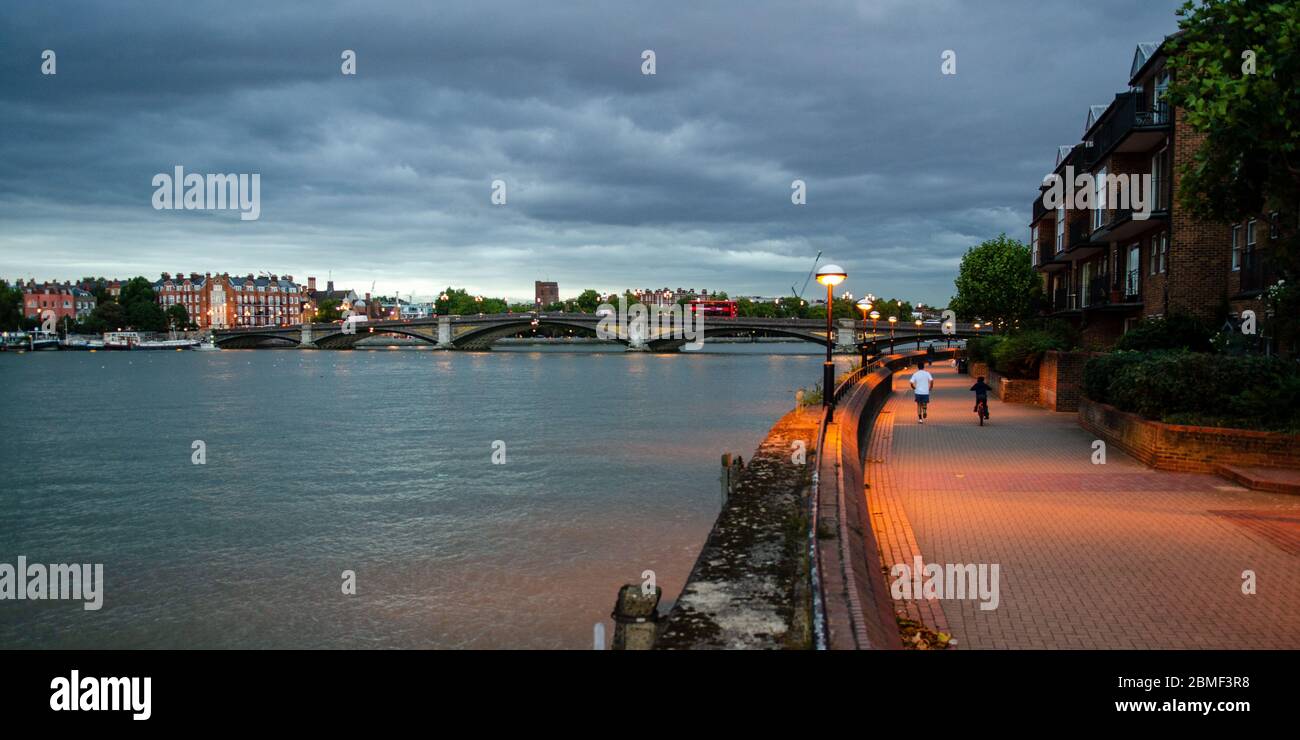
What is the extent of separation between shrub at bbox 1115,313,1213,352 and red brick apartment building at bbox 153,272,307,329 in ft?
569

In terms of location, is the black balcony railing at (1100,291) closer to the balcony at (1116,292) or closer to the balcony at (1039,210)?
the balcony at (1116,292)

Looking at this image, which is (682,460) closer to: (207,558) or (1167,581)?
(207,558)

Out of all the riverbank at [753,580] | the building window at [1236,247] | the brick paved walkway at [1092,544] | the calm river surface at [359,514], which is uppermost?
the building window at [1236,247]

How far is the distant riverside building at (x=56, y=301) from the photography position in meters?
151

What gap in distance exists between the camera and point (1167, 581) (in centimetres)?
809

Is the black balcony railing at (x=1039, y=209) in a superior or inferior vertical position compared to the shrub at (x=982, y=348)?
superior

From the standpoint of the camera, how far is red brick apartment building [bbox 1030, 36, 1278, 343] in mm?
22438

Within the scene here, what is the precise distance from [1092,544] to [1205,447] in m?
5.61

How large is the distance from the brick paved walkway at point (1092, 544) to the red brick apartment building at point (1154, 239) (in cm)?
953

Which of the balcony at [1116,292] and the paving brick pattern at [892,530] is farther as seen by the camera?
the balcony at [1116,292]

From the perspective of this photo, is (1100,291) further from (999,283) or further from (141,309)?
(141,309)

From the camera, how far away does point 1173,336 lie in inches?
840

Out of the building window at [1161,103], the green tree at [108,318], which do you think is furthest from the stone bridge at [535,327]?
the building window at [1161,103]
